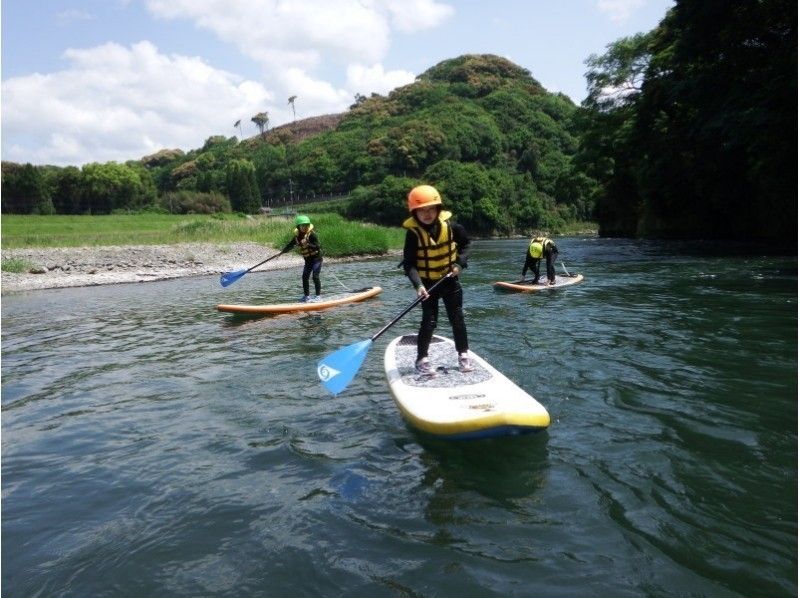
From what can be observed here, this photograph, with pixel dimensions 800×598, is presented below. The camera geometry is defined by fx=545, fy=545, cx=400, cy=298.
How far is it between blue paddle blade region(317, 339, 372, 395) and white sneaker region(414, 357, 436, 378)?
0.61m

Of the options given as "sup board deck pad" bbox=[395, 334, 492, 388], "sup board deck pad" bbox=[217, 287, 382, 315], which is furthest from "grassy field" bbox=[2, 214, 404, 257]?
"sup board deck pad" bbox=[395, 334, 492, 388]

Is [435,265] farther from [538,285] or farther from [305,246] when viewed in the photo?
[538,285]

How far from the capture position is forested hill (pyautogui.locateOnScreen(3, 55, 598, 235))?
229 feet

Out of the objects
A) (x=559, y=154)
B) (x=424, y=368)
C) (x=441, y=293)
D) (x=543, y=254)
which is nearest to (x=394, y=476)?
(x=424, y=368)

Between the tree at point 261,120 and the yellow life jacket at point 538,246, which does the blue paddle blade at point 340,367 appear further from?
the tree at point 261,120

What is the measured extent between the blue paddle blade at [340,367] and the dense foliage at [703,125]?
2089 cm

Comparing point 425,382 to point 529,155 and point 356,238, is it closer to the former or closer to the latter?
point 356,238

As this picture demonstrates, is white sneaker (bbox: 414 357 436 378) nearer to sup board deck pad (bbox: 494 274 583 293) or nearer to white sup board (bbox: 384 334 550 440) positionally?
white sup board (bbox: 384 334 550 440)

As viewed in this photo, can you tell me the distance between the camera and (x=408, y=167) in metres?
84.2

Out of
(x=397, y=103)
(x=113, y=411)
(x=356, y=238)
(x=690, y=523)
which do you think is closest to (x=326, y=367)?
(x=113, y=411)

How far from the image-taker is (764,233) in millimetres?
27547

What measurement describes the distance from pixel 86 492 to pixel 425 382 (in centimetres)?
307

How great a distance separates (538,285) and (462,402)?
400 inches

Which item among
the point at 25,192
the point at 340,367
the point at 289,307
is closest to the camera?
the point at 340,367
